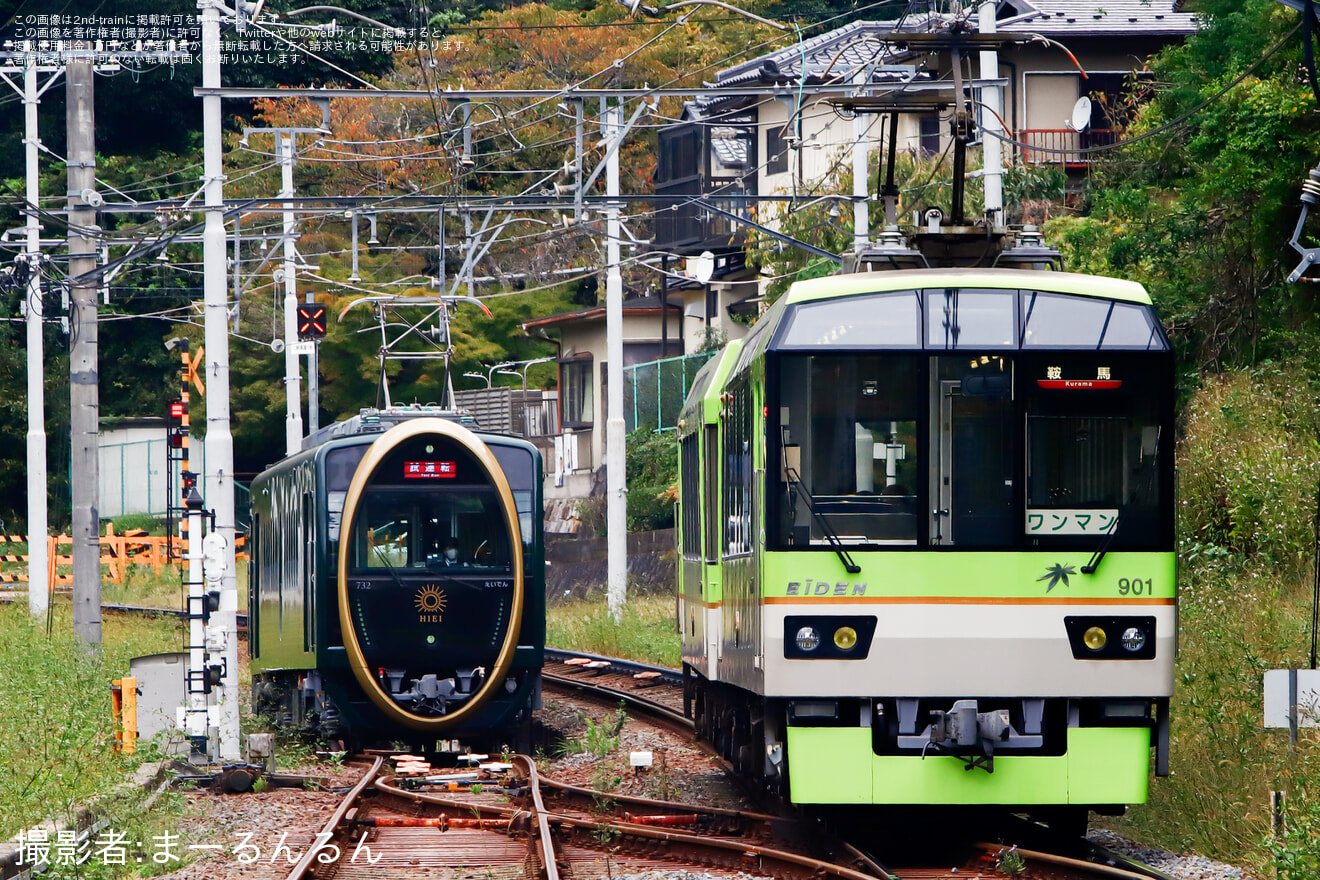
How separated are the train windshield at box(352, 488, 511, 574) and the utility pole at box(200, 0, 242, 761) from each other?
1.46 m

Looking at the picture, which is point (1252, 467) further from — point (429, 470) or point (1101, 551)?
point (1101, 551)

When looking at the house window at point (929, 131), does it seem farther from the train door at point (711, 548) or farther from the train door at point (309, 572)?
the train door at point (711, 548)

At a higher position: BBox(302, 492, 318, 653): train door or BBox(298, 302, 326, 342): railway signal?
BBox(298, 302, 326, 342): railway signal

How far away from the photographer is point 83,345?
19797 mm

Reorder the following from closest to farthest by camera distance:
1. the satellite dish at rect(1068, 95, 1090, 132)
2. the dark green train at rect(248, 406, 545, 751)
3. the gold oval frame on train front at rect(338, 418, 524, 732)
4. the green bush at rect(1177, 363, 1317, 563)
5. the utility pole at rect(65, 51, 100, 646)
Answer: the green bush at rect(1177, 363, 1317, 563), the gold oval frame on train front at rect(338, 418, 524, 732), the dark green train at rect(248, 406, 545, 751), the utility pole at rect(65, 51, 100, 646), the satellite dish at rect(1068, 95, 1090, 132)

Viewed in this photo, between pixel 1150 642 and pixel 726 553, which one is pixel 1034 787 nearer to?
pixel 1150 642

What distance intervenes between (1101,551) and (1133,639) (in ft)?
1.62

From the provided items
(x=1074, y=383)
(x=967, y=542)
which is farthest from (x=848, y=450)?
(x=1074, y=383)

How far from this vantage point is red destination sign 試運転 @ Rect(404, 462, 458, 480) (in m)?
16.5

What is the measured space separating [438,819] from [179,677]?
176 inches

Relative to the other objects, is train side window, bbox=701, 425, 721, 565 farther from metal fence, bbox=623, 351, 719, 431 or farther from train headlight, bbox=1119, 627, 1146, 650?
metal fence, bbox=623, 351, 719, 431

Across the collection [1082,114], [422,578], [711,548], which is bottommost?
[422,578]

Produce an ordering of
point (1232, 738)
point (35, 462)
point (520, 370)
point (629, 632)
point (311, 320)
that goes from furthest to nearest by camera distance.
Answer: point (520, 370)
point (311, 320)
point (35, 462)
point (629, 632)
point (1232, 738)

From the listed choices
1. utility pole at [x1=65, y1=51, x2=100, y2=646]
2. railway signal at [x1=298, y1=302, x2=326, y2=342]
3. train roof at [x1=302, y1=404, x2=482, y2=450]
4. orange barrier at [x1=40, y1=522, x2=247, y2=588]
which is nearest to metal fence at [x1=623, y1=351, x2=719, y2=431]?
railway signal at [x1=298, y1=302, x2=326, y2=342]
